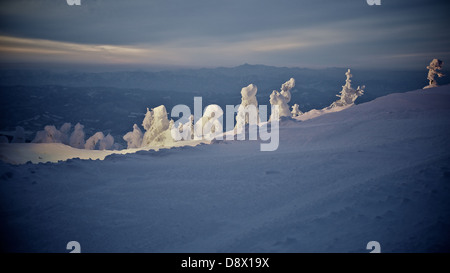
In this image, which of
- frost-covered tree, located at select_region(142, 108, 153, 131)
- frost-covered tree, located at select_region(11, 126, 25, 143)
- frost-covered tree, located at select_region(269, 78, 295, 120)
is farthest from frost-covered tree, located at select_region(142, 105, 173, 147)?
frost-covered tree, located at select_region(11, 126, 25, 143)

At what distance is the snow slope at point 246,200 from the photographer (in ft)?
13.8

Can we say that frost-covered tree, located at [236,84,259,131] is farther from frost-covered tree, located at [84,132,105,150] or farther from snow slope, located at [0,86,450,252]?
snow slope, located at [0,86,450,252]

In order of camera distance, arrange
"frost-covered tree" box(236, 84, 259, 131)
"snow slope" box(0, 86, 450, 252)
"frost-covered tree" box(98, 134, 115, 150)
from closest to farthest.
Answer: "snow slope" box(0, 86, 450, 252), "frost-covered tree" box(236, 84, 259, 131), "frost-covered tree" box(98, 134, 115, 150)

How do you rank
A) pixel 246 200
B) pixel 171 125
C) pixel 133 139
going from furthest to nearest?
pixel 133 139, pixel 171 125, pixel 246 200

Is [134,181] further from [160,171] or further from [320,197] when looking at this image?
[320,197]

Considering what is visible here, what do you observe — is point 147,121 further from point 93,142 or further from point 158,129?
point 93,142

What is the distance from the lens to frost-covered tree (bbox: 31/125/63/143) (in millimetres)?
29031

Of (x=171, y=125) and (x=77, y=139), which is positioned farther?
(x=171, y=125)

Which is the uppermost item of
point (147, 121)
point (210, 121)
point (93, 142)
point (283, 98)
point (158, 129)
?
point (283, 98)

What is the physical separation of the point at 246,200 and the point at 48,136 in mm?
31275

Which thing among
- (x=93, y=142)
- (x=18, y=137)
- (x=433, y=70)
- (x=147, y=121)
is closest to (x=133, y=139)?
(x=147, y=121)

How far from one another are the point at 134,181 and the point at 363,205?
16.2 feet

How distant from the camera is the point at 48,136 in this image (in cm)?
2992

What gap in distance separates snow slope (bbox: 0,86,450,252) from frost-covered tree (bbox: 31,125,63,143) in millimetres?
25800
